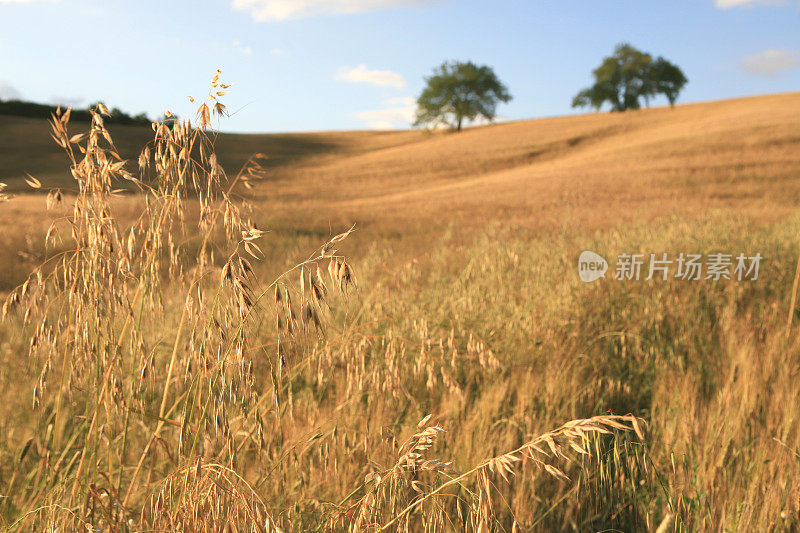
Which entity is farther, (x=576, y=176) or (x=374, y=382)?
(x=576, y=176)

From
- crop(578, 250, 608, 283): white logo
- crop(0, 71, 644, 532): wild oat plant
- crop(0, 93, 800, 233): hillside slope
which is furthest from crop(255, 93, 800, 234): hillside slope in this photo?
crop(0, 71, 644, 532): wild oat plant

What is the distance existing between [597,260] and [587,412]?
271cm

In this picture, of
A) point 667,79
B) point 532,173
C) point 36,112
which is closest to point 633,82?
point 667,79

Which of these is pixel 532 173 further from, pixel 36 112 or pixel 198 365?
pixel 36 112

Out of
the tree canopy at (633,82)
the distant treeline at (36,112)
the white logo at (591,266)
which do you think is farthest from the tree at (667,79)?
the white logo at (591,266)

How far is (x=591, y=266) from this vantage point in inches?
189

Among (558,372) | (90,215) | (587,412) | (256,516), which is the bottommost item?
(587,412)

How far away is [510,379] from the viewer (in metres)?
2.71

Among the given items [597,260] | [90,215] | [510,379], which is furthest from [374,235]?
[90,215]

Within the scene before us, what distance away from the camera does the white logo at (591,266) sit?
454 cm

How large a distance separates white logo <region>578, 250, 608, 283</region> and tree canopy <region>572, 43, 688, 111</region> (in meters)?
56.7

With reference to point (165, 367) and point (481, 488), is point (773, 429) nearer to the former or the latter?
point (481, 488)

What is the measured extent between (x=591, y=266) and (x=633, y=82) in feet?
199

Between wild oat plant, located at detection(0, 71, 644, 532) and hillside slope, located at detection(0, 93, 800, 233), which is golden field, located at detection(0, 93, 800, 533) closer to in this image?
wild oat plant, located at detection(0, 71, 644, 532)
